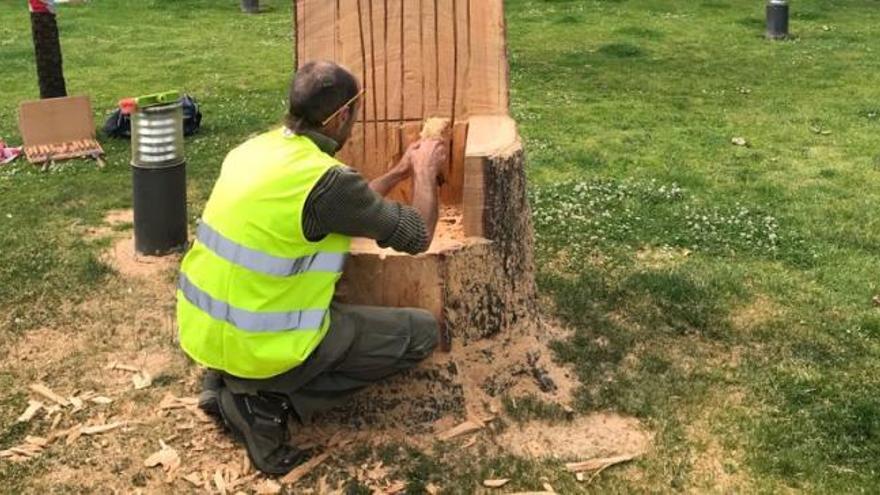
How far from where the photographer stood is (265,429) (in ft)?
11.9

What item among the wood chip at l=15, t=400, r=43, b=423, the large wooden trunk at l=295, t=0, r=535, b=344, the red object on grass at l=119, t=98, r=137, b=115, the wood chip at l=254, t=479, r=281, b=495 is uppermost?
the large wooden trunk at l=295, t=0, r=535, b=344

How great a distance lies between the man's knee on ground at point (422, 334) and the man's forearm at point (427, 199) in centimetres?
30

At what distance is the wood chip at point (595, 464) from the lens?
3.66 metres

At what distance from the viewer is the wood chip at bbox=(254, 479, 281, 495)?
11.7 ft

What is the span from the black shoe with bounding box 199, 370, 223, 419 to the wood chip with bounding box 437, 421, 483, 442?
93 cm

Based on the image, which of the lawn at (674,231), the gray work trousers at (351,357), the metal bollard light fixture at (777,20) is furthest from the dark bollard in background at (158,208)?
the metal bollard light fixture at (777,20)

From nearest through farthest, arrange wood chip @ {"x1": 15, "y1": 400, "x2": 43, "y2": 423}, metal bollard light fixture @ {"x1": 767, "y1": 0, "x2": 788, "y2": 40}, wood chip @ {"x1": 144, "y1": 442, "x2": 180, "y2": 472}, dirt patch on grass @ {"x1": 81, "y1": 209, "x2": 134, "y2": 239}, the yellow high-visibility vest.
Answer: the yellow high-visibility vest < wood chip @ {"x1": 144, "y1": 442, "x2": 180, "y2": 472} < wood chip @ {"x1": 15, "y1": 400, "x2": 43, "y2": 423} < dirt patch on grass @ {"x1": 81, "y1": 209, "x2": 134, "y2": 239} < metal bollard light fixture @ {"x1": 767, "y1": 0, "x2": 788, "y2": 40}

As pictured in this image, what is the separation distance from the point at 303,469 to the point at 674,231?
10.5 ft

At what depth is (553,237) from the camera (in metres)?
5.90

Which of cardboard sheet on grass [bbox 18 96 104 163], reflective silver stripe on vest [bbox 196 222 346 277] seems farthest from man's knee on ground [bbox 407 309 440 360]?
cardboard sheet on grass [bbox 18 96 104 163]

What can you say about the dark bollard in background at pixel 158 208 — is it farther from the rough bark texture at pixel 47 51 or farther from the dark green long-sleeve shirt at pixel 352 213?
the rough bark texture at pixel 47 51

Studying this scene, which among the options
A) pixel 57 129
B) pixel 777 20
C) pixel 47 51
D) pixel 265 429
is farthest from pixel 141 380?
pixel 777 20

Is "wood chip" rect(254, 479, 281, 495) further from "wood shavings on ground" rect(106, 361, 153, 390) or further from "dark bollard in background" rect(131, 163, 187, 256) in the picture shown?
"dark bollard in background" rect(131, 163, 187, 256)

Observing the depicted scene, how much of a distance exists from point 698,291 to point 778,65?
24.8ft
